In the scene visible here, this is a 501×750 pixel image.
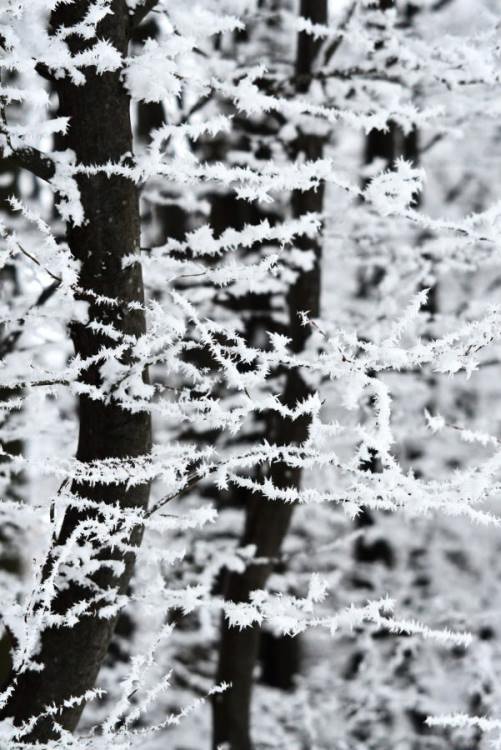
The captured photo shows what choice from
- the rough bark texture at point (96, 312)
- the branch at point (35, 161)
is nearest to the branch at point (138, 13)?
the rough bark texture at point (96, 312)

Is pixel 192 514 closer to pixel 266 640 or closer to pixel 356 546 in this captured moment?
pixel 266 640

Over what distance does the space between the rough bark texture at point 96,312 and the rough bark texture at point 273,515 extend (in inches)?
63.2

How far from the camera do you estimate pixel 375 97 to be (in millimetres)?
4109

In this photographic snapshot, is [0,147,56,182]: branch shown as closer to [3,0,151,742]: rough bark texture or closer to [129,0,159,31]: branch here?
[3,0,151,742]: rough bark texture

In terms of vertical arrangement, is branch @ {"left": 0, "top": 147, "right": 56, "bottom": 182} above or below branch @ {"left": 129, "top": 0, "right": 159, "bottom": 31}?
below

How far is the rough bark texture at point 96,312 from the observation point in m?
2.56

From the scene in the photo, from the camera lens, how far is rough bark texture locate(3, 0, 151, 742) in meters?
2.56

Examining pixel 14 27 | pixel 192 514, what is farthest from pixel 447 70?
pixel 192 514

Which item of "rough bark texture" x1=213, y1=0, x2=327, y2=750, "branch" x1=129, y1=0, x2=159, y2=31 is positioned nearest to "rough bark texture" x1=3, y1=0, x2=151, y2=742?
"branch" x1=129, y1=0, x2=159, y2=31

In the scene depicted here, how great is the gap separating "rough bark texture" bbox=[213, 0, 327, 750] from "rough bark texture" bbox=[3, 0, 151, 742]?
5.27 ft

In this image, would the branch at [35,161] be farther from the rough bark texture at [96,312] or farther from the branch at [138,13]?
the branch at [138,13]

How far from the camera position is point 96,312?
2676 mm

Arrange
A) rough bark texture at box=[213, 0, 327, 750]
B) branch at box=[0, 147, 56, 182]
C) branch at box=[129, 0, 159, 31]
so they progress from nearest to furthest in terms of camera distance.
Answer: branch at box=[0, 147, 56, 182] < branch at box=[129, 0, 159, 31] < rough bark texture at box=[213, 0, 327, 750]

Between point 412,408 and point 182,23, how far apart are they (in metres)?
5.05
